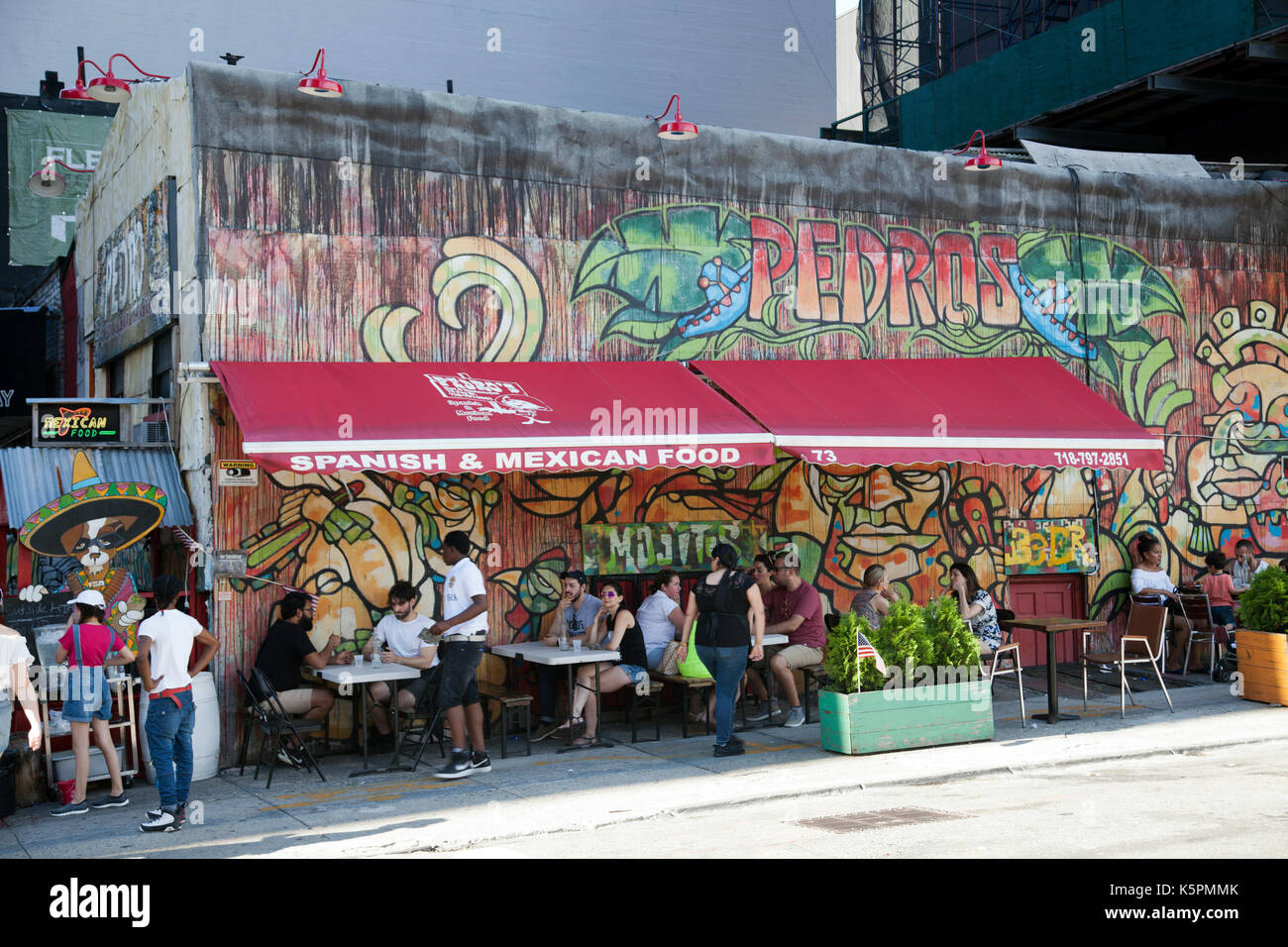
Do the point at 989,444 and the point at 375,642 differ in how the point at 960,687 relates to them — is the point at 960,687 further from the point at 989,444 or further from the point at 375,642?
A: the point at 375,642

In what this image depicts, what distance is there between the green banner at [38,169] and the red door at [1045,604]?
1534cm

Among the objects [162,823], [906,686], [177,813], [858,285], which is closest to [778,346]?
[858,285]

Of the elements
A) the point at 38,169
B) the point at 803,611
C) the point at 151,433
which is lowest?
the point at 803,611

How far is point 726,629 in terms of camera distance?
10016 millimetres

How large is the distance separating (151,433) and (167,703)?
411cm

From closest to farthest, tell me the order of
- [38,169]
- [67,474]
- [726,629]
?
[726,629]
[67,474]
[38,169]

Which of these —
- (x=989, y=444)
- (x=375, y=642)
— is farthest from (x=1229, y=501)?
(x=375, y=642)

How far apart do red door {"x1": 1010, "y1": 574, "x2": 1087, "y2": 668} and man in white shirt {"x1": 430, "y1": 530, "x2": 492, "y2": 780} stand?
6.96 m

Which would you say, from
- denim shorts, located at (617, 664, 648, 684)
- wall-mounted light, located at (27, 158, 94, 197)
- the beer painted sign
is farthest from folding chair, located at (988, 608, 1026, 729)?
wall-mounted light, located at (27, 158, 94, 197)

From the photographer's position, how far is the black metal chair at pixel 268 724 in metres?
9.49

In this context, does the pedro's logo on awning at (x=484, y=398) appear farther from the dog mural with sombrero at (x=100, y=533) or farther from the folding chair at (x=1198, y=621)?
the folding chair at (x=1198, y=621)

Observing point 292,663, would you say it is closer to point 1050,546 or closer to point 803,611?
point 803,611

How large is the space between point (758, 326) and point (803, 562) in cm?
243

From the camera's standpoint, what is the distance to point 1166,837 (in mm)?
7062
